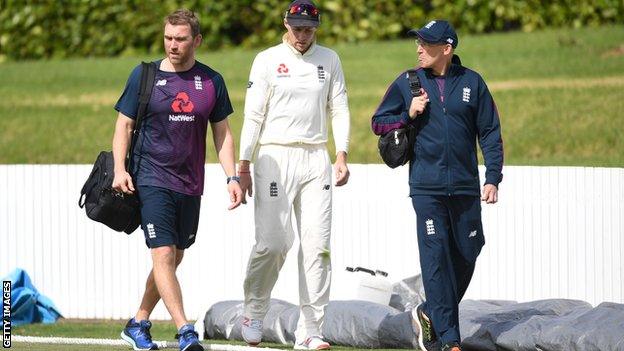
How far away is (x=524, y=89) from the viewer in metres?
17.5

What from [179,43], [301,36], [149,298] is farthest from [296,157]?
[149,298]

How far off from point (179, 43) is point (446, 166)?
1726 mm

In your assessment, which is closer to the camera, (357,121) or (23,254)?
(23,254)

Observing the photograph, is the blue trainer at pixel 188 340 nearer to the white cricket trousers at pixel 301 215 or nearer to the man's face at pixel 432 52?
the white cricket trousers at pixel 301 215

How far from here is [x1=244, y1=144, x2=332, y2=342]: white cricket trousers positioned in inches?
358

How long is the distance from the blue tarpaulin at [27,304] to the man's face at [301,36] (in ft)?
13.1

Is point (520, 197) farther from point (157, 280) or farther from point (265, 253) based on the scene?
point (157, 280)

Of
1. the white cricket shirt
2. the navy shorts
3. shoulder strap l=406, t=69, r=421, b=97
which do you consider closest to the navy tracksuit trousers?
A: shoulder strap l=406, t=69, r=421, b=97

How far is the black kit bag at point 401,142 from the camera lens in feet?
28.2

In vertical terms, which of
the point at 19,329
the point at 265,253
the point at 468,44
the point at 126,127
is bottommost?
the point at 19,329

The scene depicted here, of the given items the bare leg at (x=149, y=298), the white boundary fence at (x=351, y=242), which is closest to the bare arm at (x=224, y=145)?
the bare leg at (x=149, y=298)

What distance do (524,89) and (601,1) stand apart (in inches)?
171

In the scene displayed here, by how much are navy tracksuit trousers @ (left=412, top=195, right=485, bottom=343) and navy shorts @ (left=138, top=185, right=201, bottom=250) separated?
53.9 inches

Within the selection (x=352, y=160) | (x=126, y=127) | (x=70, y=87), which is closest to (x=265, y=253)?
(x=126, y=127)
